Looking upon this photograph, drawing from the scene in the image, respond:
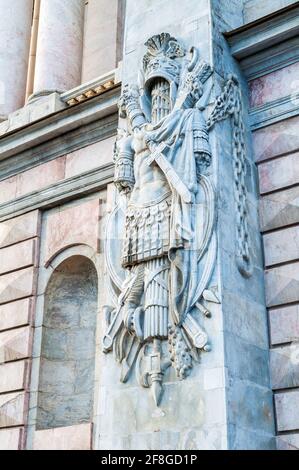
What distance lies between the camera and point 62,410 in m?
16.0

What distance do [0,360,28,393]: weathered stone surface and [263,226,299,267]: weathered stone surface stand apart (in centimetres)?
584

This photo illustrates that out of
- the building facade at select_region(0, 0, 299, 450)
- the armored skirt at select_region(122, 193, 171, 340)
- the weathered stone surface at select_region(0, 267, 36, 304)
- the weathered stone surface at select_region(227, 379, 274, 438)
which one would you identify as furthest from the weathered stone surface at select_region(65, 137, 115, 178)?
the weathered stone surface at select_region(227, 379, 274, 438)

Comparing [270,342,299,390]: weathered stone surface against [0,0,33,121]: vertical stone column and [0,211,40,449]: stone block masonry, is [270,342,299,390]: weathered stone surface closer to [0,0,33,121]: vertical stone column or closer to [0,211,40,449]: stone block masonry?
[0,211,40,449]: stone block masonry

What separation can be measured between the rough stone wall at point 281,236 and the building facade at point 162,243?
0.08 feet

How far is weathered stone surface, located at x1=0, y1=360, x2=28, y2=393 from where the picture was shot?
15964 millimetres

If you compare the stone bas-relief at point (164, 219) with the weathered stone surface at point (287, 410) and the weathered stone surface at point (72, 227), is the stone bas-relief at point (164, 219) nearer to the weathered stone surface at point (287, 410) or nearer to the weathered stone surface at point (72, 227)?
the weathered stone surface at point (287, 410)

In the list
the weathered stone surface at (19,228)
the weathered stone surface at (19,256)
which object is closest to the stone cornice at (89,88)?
the weathered stone surface at (19,228)

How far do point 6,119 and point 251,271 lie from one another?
967cm

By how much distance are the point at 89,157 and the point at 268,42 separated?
188 inches

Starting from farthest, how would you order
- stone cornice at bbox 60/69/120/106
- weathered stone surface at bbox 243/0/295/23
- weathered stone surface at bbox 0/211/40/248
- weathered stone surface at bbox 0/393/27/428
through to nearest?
1. stone cornice at bbox 60/69/120/106
2. weathered stone surface at bbox 0/211/40/248
3. weathered stone surface at bbox 0/393/27/428
4. weathered stone surface at bbox 243/0/295/23

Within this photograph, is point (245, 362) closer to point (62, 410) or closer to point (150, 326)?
point (150, 326)

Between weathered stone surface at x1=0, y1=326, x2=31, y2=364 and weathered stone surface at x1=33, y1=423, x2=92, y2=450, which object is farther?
weathered stone surface at x1=0, y1=326, x2=31, y2=364

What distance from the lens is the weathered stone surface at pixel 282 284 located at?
12812 mm

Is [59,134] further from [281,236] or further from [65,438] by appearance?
[65,438]
